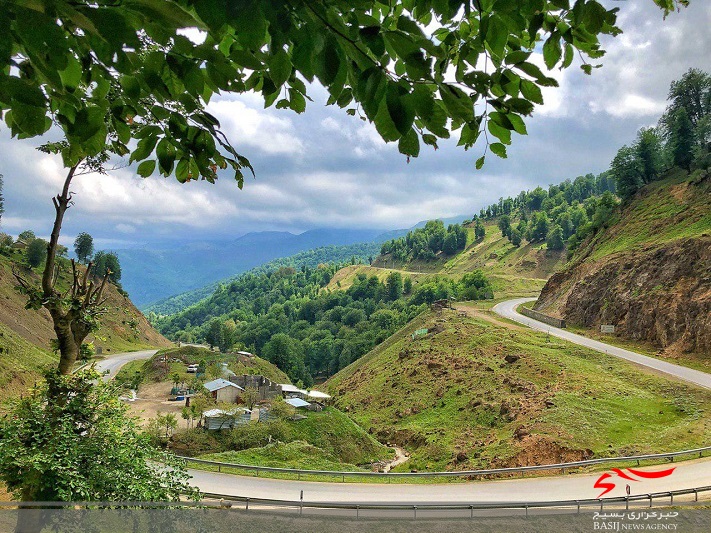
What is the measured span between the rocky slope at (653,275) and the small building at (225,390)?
1399 inches

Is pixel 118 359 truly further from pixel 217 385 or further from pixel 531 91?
pixel 531 91

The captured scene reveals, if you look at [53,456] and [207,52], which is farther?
[53,456]

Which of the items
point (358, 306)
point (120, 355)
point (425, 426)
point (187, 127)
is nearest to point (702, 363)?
point (425, 426)

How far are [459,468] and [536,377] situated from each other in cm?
1173

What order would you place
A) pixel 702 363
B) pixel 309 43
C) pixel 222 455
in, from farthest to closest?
pixel 702 363 < pixel 222 455 < pixel 309 43

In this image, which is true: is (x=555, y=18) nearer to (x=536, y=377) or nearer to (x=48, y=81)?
(x=48, y=81)

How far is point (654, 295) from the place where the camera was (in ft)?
124

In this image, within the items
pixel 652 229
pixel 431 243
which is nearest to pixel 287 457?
pixel 652 229

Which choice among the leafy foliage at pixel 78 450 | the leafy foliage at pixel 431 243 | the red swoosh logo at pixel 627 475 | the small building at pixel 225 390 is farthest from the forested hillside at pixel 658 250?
the leafy foliage at pixel 431 243

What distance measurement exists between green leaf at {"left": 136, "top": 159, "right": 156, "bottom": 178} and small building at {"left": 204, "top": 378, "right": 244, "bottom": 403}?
35.8m

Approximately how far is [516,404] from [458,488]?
12.5 metres

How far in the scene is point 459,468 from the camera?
2388cm

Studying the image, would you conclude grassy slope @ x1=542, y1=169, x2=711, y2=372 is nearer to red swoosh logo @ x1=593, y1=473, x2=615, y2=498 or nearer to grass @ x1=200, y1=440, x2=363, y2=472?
red swoosh logo @ x1=593, y1=473, x2=615, y2=498

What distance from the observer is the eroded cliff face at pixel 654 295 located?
33562 mm
